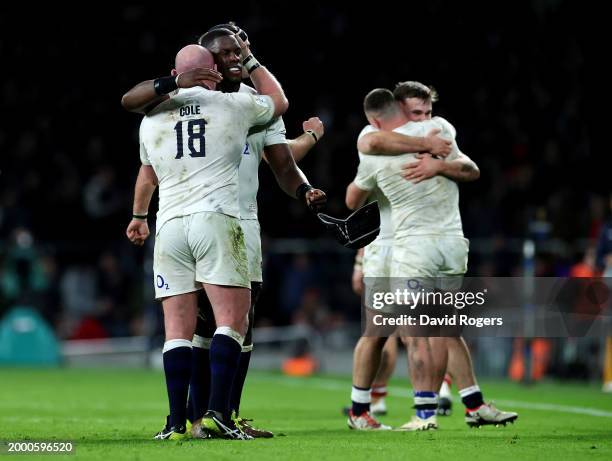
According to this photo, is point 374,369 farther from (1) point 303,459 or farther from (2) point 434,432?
(1) point 303,459

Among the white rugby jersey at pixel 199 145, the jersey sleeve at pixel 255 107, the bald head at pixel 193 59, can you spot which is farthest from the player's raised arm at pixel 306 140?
the bald head at pixel 193 59

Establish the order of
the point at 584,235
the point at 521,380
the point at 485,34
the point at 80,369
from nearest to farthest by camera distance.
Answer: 1. the point at 521,380
2. the point at 584,235
3. the point at 80,369
4. the point at 485,34

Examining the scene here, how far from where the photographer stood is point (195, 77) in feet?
23.9

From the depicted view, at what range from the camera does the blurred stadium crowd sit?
19.8 meters

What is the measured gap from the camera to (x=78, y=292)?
20703mm

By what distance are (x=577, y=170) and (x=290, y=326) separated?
5.24m

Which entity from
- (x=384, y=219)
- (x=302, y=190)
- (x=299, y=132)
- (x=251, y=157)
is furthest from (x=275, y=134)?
(x=299, y=132)

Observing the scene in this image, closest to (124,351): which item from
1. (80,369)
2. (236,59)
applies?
(80,369)

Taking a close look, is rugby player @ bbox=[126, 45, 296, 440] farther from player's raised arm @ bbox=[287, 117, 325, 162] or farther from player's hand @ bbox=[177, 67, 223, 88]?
player's raised arm @ bbox=[287, 117, 325, 162]

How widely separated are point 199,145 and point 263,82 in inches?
25.6

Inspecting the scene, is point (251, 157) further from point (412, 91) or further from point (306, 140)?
point (412, 91)

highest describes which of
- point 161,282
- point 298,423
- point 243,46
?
point 243,46

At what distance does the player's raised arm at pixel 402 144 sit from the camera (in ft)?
29.7

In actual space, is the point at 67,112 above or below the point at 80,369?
above
